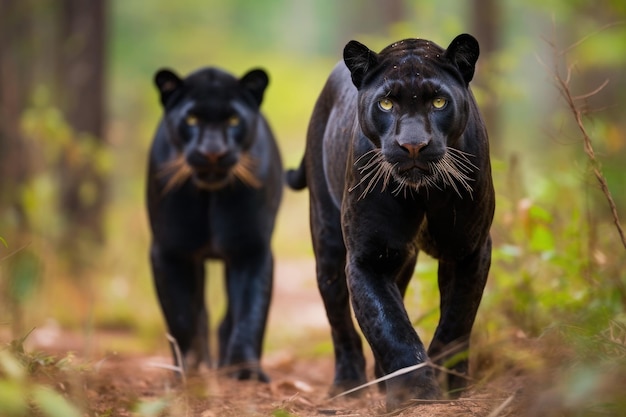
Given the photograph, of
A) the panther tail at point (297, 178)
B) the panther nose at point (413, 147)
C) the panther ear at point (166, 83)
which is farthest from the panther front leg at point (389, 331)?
the panther ear at point (166, 83)

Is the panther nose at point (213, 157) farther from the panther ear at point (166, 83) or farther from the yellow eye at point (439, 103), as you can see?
the yellow eye at point (439, 103)

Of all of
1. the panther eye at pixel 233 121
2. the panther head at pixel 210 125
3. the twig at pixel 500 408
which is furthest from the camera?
the panther eye at pixel 233 121

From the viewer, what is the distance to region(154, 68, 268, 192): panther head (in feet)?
24.4

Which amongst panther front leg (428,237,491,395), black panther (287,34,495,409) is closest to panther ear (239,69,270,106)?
black panther (287,34,495,409)

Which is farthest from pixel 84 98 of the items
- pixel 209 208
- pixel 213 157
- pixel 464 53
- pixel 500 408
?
pixel 500 408

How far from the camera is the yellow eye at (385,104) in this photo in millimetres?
4480

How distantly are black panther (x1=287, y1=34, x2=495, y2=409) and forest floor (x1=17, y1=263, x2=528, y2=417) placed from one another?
0.26m

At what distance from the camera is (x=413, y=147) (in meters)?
4.29

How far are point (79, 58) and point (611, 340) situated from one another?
36.6 ft

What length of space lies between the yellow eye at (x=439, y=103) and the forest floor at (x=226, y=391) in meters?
1.27

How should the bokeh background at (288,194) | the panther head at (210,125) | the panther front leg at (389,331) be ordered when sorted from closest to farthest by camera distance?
the panther front leg at (389,331) < the bokeh background at (288,194) < the panther head at (210,125)

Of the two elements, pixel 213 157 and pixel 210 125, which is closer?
pixel 213 157

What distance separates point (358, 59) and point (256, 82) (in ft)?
10.8

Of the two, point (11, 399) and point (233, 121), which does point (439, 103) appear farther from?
point (233, 121)
